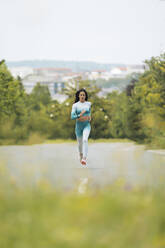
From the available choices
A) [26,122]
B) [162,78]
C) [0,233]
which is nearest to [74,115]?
[0,233]

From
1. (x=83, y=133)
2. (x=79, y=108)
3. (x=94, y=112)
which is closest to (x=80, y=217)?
(x=79, y=108)

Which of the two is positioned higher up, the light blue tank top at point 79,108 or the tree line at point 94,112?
the light blue tank top at point 79,108

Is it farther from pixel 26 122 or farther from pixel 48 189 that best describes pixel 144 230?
pixel 26 122

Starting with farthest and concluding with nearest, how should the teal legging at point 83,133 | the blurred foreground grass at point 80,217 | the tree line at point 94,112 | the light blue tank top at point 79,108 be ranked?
the tree line at point 94,112 → the teal legging at point 83,133 → the light blue tank top at point 79,108 → the blurred foreground grass at point 80,217

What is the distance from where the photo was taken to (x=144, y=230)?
303cm

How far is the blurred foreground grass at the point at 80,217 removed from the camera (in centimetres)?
287

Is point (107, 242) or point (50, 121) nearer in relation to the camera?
point (107, 242)

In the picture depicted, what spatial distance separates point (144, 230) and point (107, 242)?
11.9 inches

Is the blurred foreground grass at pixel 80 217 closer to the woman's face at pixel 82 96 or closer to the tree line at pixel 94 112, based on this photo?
the woman's face at pixel 82 96

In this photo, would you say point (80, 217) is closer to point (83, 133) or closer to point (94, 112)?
point (83, 133)

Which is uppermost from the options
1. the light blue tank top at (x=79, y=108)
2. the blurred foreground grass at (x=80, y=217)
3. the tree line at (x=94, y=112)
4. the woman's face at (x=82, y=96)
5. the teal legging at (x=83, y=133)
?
the blurred foreground grass at (x=80, y=217)

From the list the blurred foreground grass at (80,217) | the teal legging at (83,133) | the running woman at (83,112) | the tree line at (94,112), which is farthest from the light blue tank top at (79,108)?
the tree line at (94,112)

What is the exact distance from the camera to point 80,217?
3.16m

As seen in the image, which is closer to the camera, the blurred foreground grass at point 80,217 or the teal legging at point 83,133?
the blurred foreground grass at point 80,217
